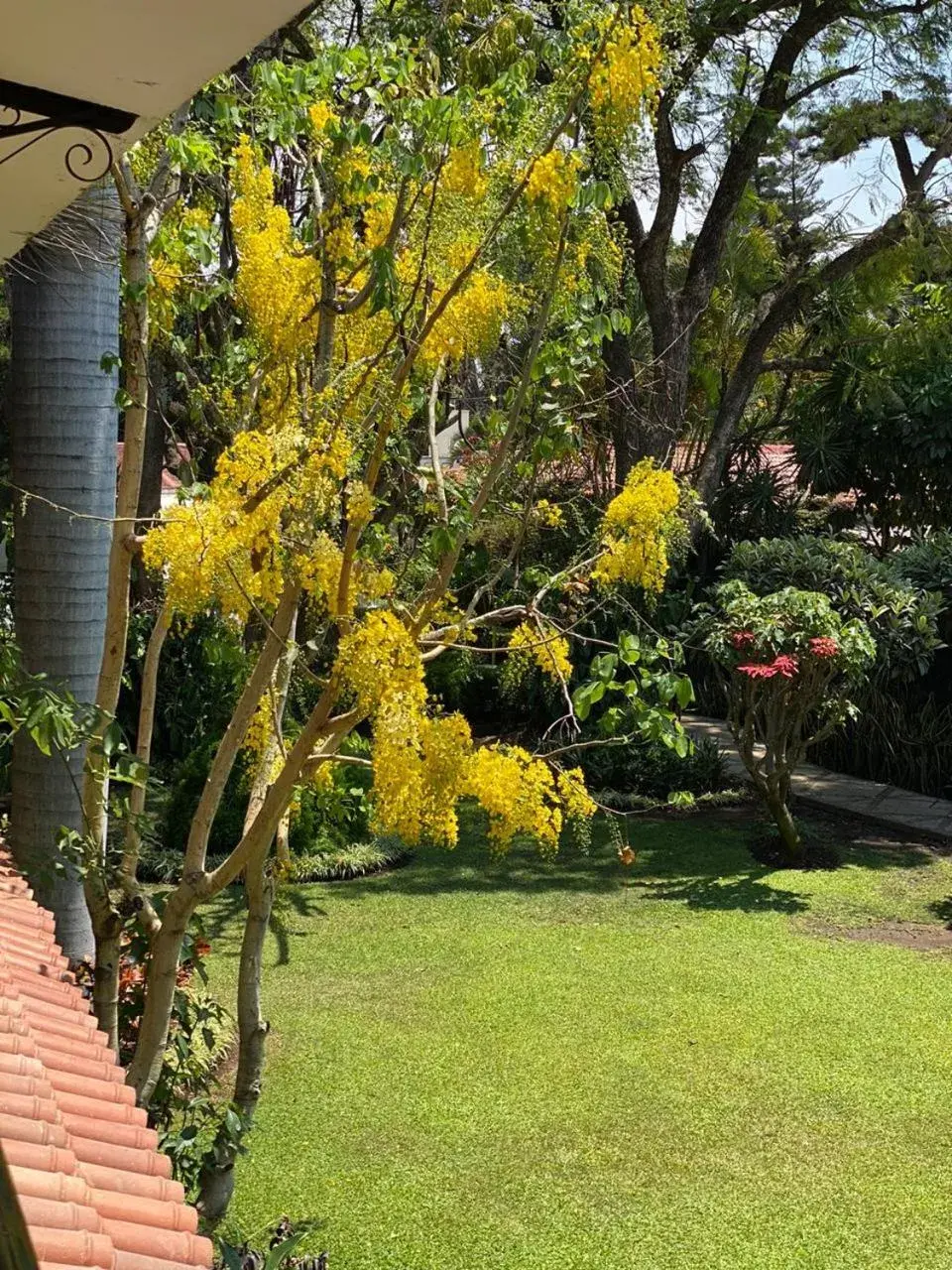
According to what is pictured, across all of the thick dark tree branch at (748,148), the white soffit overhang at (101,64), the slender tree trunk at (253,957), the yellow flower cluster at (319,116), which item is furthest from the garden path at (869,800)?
the white soffit overhang at (101,64)

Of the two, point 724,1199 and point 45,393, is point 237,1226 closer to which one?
point 724,1199

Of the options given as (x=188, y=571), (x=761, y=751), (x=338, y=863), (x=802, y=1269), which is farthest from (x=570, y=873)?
(x=188, y=571)

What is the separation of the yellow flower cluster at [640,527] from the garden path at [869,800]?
661 centimetres

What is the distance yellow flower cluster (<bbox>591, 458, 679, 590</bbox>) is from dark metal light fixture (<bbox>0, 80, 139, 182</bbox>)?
162 centimetres

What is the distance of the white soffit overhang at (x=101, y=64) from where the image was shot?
186cm

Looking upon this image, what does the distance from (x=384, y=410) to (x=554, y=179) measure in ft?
2.28

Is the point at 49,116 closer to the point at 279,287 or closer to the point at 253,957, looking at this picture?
the point at 279,287

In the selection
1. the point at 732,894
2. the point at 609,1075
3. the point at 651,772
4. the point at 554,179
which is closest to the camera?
the point at 554,179

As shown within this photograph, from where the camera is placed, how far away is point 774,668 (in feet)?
26.8

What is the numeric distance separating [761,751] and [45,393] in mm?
8169

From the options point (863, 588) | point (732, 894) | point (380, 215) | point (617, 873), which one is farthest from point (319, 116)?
point (863, 588)

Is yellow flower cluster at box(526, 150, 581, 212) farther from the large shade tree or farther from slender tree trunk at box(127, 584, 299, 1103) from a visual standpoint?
the large shade tree

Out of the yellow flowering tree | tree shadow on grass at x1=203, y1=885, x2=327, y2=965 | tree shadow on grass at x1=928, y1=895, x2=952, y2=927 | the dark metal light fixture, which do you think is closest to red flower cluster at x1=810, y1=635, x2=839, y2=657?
tree shadow on grass at x1=928, y1=895, x2=952, y2=927

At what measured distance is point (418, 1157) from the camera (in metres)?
4.79
